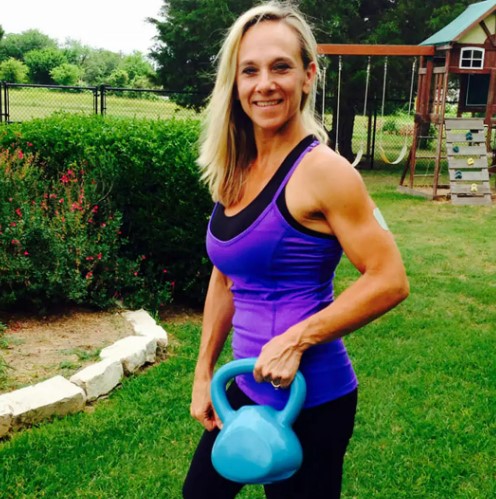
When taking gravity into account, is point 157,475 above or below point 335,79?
below

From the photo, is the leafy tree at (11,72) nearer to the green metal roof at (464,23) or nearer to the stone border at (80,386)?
the green metal roof at (464,23)

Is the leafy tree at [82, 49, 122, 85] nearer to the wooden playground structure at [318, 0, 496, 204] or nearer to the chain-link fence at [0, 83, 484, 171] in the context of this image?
the chain-link fence at [0, 83, 484, 171]

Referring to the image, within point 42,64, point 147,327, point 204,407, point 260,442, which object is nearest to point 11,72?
point 42,64

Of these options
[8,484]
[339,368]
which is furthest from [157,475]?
[339,368]

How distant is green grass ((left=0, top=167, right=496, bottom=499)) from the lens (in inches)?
125

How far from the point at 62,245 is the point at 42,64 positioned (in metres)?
54.8

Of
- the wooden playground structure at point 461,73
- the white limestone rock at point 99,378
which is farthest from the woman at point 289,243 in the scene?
the wooden playground structure at point 461,73

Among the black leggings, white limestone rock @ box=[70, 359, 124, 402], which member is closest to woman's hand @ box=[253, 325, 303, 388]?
the black leggings

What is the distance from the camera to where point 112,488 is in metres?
3.13

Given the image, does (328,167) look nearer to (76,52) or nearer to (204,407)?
(204,407)

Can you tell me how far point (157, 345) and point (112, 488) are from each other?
1.68 m

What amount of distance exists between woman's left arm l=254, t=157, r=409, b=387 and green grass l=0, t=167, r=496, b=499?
178 cm

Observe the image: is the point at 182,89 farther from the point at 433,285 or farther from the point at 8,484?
the point at 8,484

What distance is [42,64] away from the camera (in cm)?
5547
